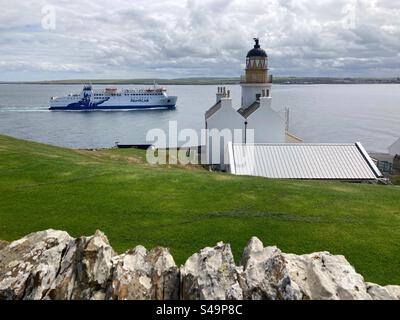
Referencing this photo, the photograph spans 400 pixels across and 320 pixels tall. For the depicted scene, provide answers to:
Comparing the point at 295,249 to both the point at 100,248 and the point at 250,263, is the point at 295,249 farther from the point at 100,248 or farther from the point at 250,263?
the point at 100,248

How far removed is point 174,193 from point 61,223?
16.5ft

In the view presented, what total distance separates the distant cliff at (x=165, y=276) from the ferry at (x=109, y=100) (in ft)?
409

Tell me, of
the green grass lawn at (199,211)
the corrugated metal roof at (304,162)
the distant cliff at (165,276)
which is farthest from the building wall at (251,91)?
the distant cliff at (165,276)

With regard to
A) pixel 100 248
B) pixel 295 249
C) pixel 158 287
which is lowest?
pixel 295 249

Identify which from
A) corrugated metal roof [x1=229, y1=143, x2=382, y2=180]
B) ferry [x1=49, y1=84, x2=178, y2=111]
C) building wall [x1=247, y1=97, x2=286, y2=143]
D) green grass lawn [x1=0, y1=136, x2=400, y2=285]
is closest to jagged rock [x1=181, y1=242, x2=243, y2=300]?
green grass lawn [x1=0, y1=136, x2=400, y2=285]

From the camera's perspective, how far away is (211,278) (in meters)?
7.09

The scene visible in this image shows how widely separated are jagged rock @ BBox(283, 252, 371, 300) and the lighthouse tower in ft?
124

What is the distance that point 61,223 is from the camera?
13430 millimetres

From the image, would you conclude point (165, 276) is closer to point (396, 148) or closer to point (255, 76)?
point (255, 76)

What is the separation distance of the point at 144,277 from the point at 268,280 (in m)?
2.34

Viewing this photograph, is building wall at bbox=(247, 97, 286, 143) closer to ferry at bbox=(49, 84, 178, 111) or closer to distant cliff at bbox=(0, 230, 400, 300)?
distant cliff at bbox=(0, 230, 400, 300)
